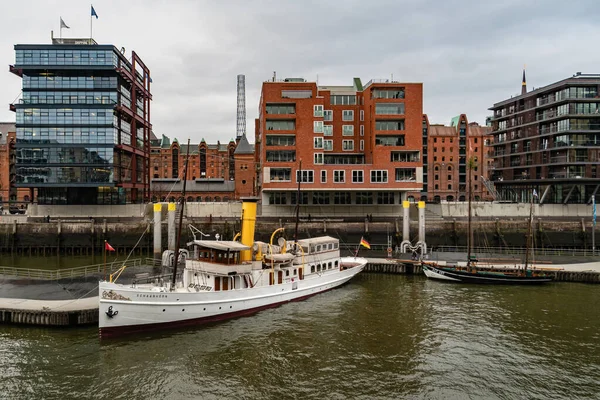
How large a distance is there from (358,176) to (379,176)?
3275 millimetres

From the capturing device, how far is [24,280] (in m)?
32.3

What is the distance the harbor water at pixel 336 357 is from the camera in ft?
62.0

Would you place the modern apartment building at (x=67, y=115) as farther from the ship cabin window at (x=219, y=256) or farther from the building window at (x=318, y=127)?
the ship cabin window at (x=219, y=256)

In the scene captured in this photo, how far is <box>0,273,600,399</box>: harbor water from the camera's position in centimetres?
1891

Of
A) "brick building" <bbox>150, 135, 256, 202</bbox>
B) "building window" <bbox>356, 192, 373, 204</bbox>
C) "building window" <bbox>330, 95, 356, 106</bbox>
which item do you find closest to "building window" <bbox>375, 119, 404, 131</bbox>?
"building window" <bbox>330, 95, 356, 106</bbox>

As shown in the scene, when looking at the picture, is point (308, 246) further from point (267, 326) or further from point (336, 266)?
point (267, 326)

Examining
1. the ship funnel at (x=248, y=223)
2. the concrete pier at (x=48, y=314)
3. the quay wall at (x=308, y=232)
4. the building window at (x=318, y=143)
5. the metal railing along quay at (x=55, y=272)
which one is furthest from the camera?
the building window at (x=318, y=143)

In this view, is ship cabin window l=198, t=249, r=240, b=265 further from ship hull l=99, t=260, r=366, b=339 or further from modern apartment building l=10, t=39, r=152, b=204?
modern apartment building l=10, t=39, r=152, b=204

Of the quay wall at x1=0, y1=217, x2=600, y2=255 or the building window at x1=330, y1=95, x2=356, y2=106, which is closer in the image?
the quay wall at x1=0, y1=217, x2=600, y2=255

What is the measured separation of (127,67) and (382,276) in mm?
59854

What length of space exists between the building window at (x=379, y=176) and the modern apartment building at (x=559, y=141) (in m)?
28.8

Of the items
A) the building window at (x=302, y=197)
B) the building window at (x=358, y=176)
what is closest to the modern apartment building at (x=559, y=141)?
the building window at (x=358, y=176)

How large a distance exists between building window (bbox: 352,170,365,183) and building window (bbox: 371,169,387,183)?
156cm

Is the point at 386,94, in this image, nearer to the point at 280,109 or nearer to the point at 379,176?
the point at 379,176
